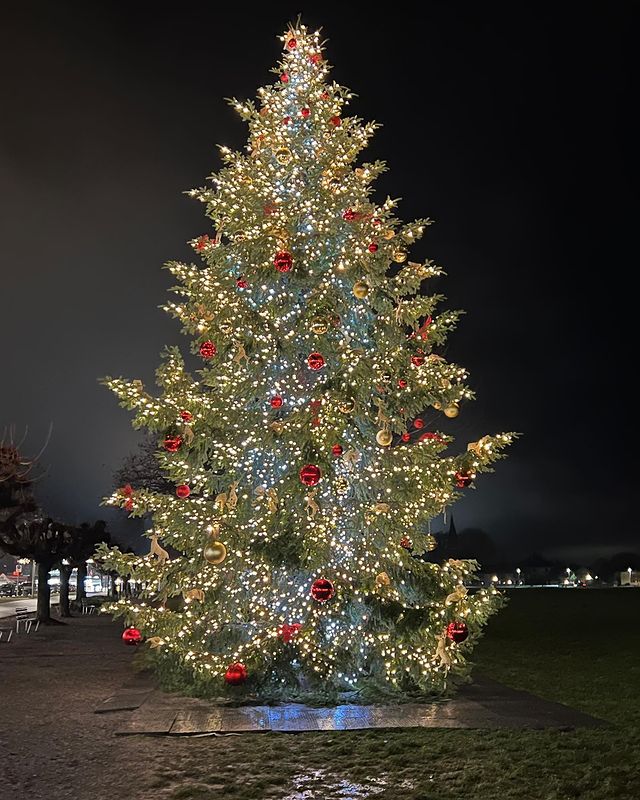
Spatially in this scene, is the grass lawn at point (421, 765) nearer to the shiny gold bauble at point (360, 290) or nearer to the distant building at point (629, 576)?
the shiny gold bauble at point (360, 290)

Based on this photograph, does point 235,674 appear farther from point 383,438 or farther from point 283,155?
point 283,155

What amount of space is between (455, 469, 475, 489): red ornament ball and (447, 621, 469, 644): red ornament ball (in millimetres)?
1977

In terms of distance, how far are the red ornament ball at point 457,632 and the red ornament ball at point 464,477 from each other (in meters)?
1.98

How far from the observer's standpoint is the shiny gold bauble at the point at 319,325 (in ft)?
37.2

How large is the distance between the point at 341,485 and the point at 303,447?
4.39 ft

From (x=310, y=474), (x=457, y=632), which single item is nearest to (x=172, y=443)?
(x=310, y=474)

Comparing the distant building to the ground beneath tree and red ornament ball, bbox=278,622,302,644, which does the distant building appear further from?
red ornament ball, bbox=278,622,302,644

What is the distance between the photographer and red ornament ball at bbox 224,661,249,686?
10273 millimetres

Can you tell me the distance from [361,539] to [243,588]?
1825 millimetres

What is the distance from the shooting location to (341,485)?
1195cm

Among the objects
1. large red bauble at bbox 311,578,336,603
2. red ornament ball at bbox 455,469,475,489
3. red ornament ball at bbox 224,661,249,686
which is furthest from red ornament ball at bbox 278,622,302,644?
red ornament ball at bbox 455,469,475,489

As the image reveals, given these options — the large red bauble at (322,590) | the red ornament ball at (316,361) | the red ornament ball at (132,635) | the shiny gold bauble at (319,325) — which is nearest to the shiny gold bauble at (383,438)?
the red ornament ball at (316,361)

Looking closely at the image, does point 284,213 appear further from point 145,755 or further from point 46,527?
point 46,527

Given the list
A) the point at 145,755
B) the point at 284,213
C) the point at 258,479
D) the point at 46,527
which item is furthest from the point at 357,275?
the point at 46,527
